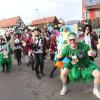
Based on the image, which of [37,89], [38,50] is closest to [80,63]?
[37,89]

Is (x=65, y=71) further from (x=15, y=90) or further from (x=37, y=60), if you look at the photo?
(x=37, y=60)

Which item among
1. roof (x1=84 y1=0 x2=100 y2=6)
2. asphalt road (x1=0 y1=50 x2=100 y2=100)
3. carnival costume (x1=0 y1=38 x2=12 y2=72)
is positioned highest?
roof (x1=84 y1=0 x2=100 y2=6)

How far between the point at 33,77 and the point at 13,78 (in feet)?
1.96

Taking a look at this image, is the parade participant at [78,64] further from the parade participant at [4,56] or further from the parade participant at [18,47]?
the parade participant at [18,47]

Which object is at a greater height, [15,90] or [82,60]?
[82,60]

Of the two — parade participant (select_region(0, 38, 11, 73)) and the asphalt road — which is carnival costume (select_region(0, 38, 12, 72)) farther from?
the asphalt road

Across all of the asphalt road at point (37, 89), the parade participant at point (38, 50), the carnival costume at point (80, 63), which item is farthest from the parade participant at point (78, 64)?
the parade participant at point (38, 50)

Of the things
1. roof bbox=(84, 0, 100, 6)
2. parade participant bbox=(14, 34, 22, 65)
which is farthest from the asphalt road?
roof bbox=(84, 0, 100, 6)

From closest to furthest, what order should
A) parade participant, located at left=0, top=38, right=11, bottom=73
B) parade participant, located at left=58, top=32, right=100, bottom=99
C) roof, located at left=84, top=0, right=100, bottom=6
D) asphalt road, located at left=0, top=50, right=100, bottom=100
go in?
parade participant, located at left=58, top=32, right=100, bottom=99, asphalt road, located at left=0, top=50, right=100, bottom=100, parade participant, located at left=0, top=38, right=11, bottom=73, roof, located at left=84, top=0, right=100, bottom=6

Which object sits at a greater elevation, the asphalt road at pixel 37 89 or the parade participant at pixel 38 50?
the parade participant at pixel 38 50

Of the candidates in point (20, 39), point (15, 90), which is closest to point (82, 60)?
point (15, 90)

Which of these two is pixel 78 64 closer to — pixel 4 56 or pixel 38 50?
pixel 38 50

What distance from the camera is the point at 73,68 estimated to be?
8.56 metres

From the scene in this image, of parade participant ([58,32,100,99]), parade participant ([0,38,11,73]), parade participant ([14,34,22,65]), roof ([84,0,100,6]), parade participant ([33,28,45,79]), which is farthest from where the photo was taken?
roof ([84,0,100,6])
